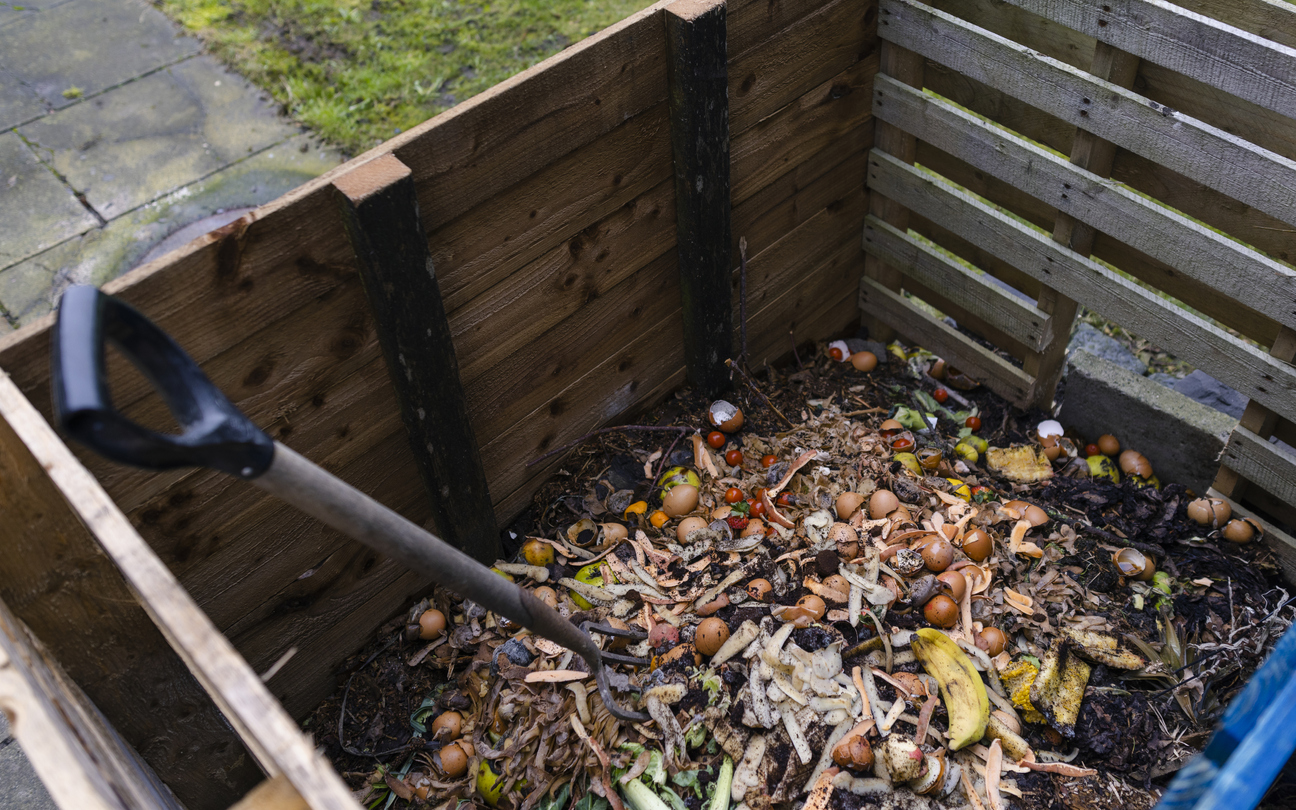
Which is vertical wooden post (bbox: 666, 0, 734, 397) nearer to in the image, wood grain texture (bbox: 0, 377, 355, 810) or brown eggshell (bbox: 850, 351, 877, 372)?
brown eggshell (bbox: 850, 351, 877, 372)

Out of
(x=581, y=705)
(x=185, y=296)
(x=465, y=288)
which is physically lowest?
(x=581, y=705)

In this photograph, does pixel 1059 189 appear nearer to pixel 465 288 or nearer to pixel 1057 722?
pixel 1057 722

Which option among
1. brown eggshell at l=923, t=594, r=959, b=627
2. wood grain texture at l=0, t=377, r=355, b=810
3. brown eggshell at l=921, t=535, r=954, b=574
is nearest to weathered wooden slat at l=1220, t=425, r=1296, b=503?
brown eggshell at l=921, t=535, r=954, b=574

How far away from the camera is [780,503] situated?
3.93 m

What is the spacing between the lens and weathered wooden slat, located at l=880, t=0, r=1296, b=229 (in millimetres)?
3146

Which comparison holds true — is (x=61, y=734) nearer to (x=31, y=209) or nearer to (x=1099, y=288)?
(x=1099, y=288)

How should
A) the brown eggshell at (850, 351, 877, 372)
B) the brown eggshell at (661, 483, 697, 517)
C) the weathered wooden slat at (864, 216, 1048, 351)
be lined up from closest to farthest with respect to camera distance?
the brown eggshell at (661, 483, 697, 517) < the weathered wooden slat at (864, 216, 1048, 351) < the brown eggshell at (850, 351, 877, 372)

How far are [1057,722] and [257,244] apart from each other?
3064mm

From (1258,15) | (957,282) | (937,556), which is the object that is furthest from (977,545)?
(1258,15)

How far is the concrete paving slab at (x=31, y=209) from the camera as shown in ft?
19.0

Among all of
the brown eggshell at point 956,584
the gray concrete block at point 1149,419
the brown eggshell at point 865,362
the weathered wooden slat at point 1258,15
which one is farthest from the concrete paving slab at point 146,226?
the weathered wooden slat at point 1258,15

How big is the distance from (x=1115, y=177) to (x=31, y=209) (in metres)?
6.46

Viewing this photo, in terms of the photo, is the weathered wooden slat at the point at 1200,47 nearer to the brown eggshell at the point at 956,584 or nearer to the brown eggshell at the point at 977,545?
the brown eggshell at the point at 977,545

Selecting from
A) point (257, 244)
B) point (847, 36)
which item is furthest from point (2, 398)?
point (847, 36)
